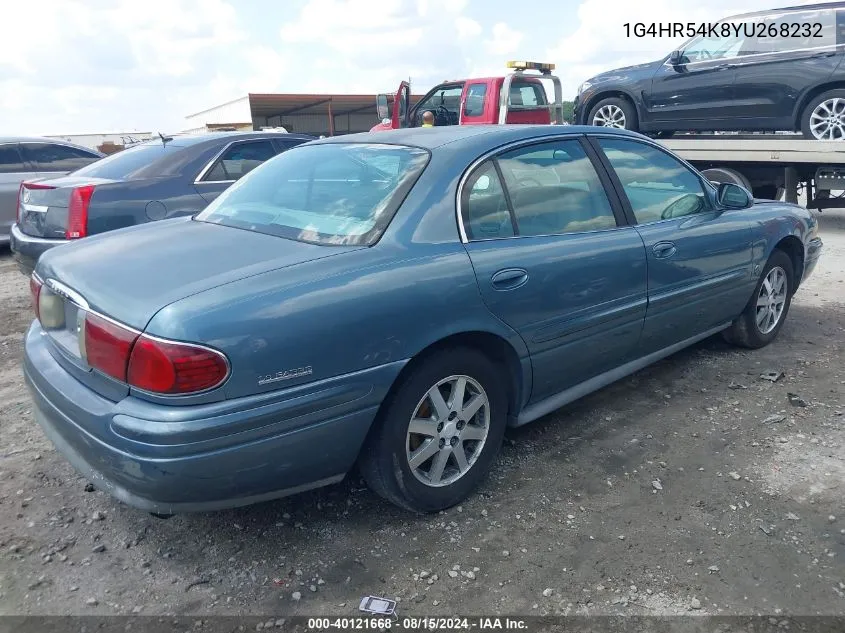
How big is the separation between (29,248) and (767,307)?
5.48 metres

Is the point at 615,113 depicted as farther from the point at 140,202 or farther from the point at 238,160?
the point at 140,202

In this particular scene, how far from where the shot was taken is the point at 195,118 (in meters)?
36.4

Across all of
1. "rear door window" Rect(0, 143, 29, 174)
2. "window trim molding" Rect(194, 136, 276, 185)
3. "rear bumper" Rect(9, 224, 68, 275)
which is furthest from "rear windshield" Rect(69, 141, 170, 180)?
"rear door window" Rect(0, 143, 29, 174)

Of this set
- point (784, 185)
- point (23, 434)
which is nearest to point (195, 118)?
point (784, 185)

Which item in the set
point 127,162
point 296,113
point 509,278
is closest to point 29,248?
point 127,162

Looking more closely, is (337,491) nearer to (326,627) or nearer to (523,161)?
(326,627)

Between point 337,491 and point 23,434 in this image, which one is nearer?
point 337,491

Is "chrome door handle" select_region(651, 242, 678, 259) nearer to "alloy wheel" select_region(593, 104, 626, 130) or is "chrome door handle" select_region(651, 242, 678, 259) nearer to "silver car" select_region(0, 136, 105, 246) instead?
"alloy wheel" select_region(593, 104, 626, 130)

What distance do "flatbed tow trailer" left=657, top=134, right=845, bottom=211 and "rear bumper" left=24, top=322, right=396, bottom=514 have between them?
741 centimetres

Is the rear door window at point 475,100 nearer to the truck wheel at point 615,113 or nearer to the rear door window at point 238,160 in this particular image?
the truck wheel at point 615,113

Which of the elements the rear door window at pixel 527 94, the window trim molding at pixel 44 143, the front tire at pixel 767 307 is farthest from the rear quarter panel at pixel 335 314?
the rear door window at pixel 527 94

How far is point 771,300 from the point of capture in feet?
15.5

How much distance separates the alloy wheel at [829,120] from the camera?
25.8 feet

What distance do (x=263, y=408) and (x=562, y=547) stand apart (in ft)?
4.23
